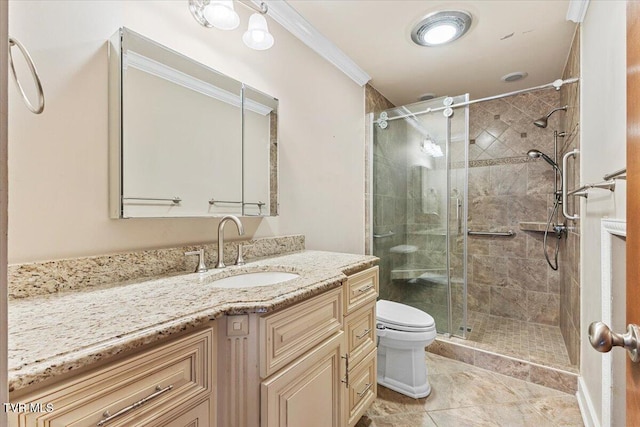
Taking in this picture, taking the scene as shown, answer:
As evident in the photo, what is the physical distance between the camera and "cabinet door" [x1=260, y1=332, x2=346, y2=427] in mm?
861

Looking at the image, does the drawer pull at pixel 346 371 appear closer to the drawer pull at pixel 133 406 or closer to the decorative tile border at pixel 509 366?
the drawer pull at pixel 133 406

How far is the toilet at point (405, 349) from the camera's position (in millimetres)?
1755

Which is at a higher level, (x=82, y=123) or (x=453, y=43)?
(x=453, y=43)

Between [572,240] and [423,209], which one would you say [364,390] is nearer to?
[423,209]

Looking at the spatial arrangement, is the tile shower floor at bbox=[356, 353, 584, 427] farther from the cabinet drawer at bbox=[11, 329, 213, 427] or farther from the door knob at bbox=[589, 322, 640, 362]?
the door knob at bbox=[589, 322, 640, 362]

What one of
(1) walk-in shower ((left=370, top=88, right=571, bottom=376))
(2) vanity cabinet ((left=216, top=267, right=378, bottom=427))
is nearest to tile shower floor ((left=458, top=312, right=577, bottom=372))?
(1) walk-in shower ((left=370, top=88, right=571, bottom=376))

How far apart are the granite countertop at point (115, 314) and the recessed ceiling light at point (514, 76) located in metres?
2.59

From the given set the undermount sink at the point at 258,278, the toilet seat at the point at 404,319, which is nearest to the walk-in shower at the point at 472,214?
the toilet seat at the point at 404,319

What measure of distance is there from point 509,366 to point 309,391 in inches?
67.6

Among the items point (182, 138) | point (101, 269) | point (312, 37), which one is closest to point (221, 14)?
point (182, 138)

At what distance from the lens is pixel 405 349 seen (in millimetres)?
1806

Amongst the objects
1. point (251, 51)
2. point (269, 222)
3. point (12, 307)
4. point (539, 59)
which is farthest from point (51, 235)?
point (539, 59)

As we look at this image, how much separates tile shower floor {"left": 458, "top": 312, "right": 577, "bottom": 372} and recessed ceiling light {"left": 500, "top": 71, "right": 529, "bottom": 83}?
7.66 feet

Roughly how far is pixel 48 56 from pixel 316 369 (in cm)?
141
